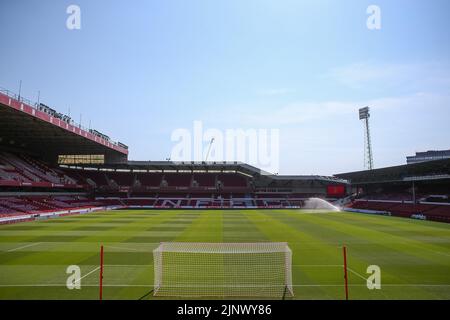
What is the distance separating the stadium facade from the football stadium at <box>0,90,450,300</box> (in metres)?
0.30

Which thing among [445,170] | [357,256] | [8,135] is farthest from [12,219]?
[445,170]

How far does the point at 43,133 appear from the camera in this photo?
127ft

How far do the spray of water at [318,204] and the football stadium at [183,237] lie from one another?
40 centimetres

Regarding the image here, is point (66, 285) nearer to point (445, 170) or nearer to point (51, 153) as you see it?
point (445, 170)

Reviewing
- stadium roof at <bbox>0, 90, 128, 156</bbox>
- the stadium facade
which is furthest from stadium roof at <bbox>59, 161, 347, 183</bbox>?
stadium roof at <bbox>0, 90, 128, 156</bbox>

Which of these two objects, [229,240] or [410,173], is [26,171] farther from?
[410,173]

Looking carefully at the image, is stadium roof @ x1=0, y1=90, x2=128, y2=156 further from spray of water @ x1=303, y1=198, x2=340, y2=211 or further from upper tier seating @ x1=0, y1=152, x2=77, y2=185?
spray of water @ x1=303, y1=198, x2=340, y2=211

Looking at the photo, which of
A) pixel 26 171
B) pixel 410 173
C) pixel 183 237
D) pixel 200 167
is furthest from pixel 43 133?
pixel 410 173

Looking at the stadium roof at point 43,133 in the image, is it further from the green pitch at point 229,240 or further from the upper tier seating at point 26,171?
the green pitch at point 229,240

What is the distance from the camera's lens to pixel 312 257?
53.0 ft

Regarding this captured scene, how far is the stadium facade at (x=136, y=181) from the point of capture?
37.3 meters

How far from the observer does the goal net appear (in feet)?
35.0

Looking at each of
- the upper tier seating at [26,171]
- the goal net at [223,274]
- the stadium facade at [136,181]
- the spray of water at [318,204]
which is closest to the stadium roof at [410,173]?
the stadium facade at [136,181]

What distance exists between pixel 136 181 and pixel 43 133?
102 ft
